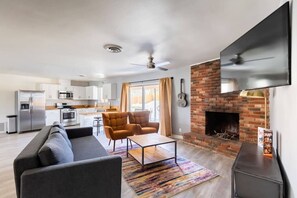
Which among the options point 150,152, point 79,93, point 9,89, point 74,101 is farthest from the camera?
point 74,101

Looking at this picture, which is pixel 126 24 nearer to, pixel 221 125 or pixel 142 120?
pixel 142 120

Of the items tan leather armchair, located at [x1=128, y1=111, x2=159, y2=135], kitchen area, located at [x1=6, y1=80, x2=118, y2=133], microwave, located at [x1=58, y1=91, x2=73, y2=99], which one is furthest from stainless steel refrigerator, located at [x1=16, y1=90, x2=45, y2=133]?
tan leather armchair, located at [x1=128, y1=111, x2=159, y2=135]

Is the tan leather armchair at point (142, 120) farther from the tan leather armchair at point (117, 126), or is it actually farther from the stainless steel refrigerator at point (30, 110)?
the stainless steel refrigerator at point (30, 110)

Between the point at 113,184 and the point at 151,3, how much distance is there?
2044mm

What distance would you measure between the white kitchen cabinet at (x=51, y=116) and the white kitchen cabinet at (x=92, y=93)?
1544 millimetres

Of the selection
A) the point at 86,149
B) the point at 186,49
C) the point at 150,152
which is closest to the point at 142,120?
the point at 150,152

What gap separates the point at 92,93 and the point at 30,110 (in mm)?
2562

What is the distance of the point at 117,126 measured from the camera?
4449 mm

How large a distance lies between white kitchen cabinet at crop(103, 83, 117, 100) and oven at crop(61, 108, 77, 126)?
1769 mm

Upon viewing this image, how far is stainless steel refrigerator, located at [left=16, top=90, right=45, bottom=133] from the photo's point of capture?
18.9 feet

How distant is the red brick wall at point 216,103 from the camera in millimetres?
3197

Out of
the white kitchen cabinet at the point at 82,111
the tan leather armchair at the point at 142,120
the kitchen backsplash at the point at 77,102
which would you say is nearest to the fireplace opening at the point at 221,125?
the tan leather armchair at the point at 142,120

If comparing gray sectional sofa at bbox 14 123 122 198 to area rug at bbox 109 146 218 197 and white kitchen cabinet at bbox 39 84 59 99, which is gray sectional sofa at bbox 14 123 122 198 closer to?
area rug at bbox 109 146 218 197

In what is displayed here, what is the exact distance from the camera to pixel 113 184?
5.76ft
